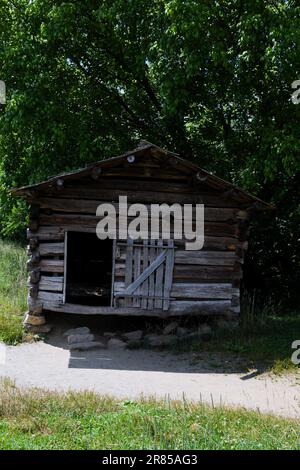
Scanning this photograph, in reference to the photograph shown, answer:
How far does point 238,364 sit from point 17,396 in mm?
4090

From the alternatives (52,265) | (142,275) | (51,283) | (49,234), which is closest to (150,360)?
(142,275)

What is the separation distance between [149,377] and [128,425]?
2829mm

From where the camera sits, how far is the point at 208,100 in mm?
14633

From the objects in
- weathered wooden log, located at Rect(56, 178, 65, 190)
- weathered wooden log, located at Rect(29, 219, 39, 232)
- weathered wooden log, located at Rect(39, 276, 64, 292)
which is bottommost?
weathered wooden log, located at Rect(39, 276, 64, 292)

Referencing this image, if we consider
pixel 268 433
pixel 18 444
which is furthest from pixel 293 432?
pixel 18 444

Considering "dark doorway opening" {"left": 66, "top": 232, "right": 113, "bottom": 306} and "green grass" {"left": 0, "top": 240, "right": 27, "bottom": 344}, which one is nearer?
"green grass" {"left": 0, "top": 240, "right": 27, "bottom": 344}

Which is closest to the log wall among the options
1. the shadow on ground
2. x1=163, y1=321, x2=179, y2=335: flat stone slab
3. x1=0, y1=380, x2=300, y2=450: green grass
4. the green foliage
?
x1=163, y1=321, x2=179, y2=335: flat stone slab

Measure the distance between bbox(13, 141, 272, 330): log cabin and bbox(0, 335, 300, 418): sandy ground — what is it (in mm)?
1161

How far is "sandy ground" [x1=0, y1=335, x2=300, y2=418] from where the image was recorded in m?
7.76

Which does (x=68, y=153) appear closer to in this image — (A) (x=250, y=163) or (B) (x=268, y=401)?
(A) (x=250, y=163)

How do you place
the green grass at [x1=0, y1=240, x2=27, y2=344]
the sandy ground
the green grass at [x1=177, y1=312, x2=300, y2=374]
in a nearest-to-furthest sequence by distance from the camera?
the sandy ground, the green grass at [x1=177, y1=312, x2=300, y2=374], the green grass at [x1=0, y1=240, x2=27, y2=344]

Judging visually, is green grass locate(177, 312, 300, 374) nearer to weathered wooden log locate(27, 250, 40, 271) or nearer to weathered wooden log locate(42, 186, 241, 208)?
weathered wooden log locate(42, 186, 241, 208)

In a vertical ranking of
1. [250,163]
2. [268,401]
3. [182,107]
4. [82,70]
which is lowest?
[268,401]

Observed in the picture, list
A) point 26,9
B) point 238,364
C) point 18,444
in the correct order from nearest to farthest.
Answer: point 18,444 < point 238,364 < point 26,9
